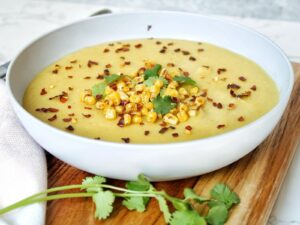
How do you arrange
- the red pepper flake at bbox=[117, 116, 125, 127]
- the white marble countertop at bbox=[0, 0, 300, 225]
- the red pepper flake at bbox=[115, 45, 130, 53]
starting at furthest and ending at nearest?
the white marble countertop at bbox=[0, 0, 300, 225], the red pepper flake at bbox=[115, 45, 130, 53], the red pepper flake at bbox=[117, 116, 125, 127]

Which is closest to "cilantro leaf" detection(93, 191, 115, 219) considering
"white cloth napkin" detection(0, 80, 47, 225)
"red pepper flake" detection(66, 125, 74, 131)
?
"white cloth napkin" detection(0, 80, 47, 225)

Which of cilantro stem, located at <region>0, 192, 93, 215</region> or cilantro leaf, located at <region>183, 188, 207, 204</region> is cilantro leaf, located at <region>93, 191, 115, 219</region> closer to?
cilantro stem, located at <region>0, 192, 93, 215</region>

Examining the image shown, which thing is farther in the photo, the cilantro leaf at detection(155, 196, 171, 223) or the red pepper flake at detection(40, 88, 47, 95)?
the red pepper flake at detection(40, 88, 47, 95)

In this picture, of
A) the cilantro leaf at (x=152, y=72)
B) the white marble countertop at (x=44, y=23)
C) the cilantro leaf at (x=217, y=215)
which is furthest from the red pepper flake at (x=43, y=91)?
Answer: the white marble countertop at (x=44, y=23)

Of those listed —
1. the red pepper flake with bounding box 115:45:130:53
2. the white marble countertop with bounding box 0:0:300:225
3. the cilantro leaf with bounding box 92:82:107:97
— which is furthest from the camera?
the white marble countertop with bounding box 0:0:300:225

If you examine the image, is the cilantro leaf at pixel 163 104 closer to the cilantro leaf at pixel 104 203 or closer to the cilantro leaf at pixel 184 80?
the cilantro leaf at pixel 184 80

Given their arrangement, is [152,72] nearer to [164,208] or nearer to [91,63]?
[91,63]

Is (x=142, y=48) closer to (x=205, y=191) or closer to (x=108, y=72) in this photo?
(x=108, y=72)
